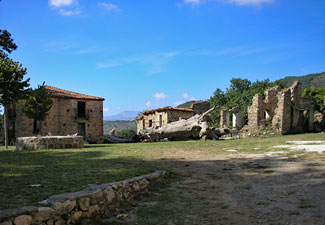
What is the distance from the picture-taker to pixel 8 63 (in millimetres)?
13547

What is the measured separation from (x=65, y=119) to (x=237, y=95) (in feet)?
72.6

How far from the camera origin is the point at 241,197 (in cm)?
434

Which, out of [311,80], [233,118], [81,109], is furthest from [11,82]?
[311,80]

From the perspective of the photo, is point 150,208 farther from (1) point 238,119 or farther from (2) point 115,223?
(1) point 238,119

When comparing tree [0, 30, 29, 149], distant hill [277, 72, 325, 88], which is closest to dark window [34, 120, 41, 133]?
tree [0, 30, 29, 149]

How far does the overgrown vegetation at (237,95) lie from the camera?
106 ft

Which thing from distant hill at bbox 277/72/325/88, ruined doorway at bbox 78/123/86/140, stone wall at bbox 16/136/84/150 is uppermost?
distant hill at bbox 277/72/325/88

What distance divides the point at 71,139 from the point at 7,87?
395 cm

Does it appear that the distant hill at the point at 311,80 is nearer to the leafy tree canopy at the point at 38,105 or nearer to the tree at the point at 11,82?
the leafy tree canopy at the point at 38,105

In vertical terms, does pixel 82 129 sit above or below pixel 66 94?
below

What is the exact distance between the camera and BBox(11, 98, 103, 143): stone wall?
25.5 meters

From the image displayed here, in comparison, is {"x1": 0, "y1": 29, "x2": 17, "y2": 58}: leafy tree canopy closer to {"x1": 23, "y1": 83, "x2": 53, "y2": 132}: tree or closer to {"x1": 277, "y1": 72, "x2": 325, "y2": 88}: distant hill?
{"x1": 23, "y1": 83, "x2": 53, "y2": 132}: tree

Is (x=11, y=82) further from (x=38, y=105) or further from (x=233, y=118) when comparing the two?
(x=233, y=118)

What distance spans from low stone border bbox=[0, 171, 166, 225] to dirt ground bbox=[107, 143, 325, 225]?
0.32 m
